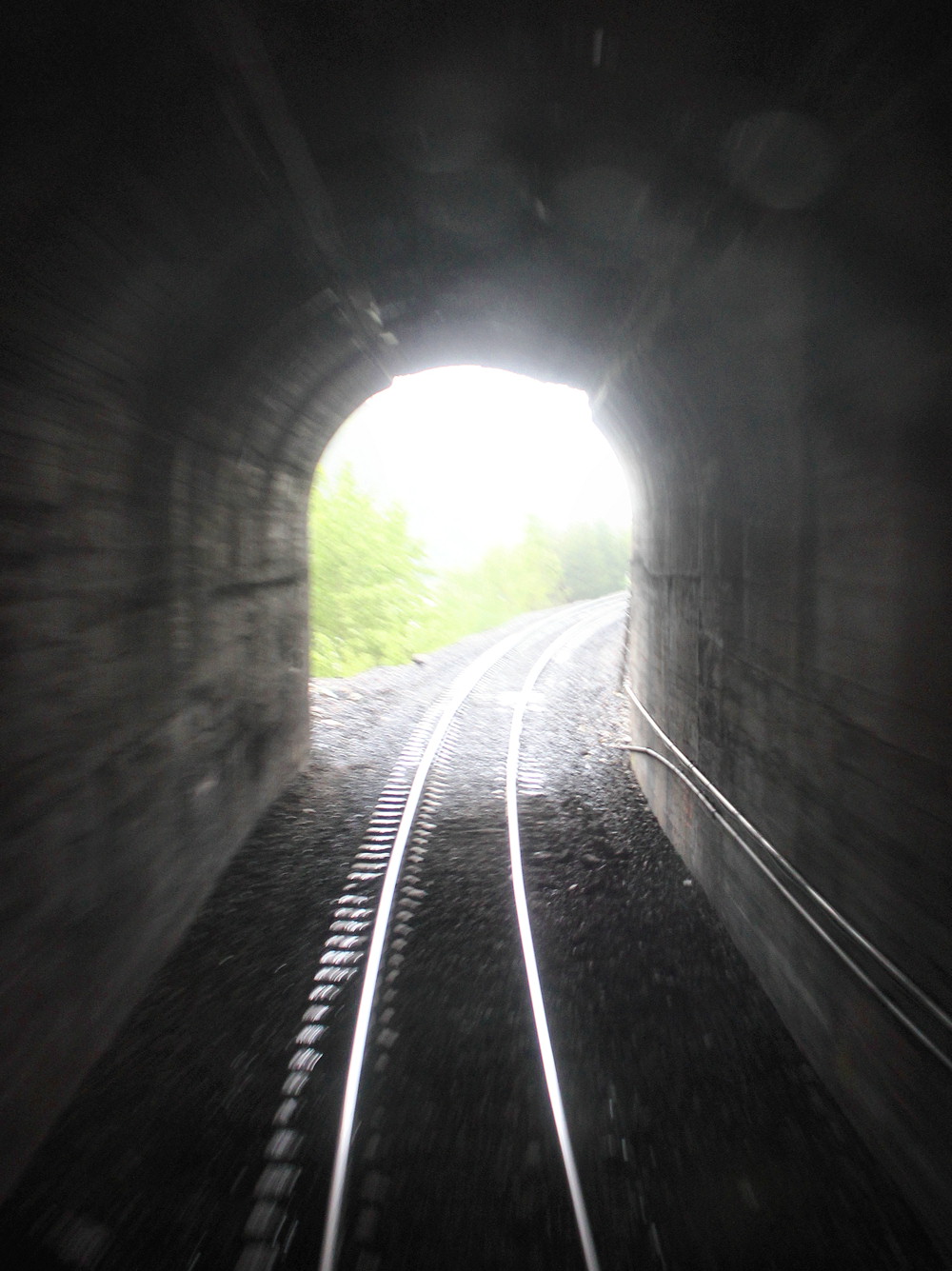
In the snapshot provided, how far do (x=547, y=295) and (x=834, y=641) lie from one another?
11.1ft

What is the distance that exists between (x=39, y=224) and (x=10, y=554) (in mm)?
1215

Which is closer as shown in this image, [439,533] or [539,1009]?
[539,1009]

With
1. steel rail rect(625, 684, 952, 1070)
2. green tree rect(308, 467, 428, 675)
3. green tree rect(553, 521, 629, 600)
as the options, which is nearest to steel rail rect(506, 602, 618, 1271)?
steel rail rect(625, 684, 952, 1070)

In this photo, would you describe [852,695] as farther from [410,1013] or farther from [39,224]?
[39,224]

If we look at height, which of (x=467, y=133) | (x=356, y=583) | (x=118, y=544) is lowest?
(x=356, y=583)

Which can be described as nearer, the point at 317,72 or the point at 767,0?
the point at 767,0

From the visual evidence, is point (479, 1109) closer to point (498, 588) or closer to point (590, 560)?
point (498, 588)

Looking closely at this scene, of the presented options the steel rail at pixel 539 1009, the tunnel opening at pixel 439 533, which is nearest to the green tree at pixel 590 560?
the tunnel opening at pixel 439 533

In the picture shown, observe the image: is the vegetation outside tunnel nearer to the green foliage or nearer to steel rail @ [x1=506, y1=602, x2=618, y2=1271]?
the green foliage

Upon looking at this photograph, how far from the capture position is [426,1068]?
3.56 meters

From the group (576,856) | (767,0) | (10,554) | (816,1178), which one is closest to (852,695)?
(816,1178)

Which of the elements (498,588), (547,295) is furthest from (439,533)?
(547,295)

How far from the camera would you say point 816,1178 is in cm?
299

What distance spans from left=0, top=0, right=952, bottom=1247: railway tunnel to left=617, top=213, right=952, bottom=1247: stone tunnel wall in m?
0.02
